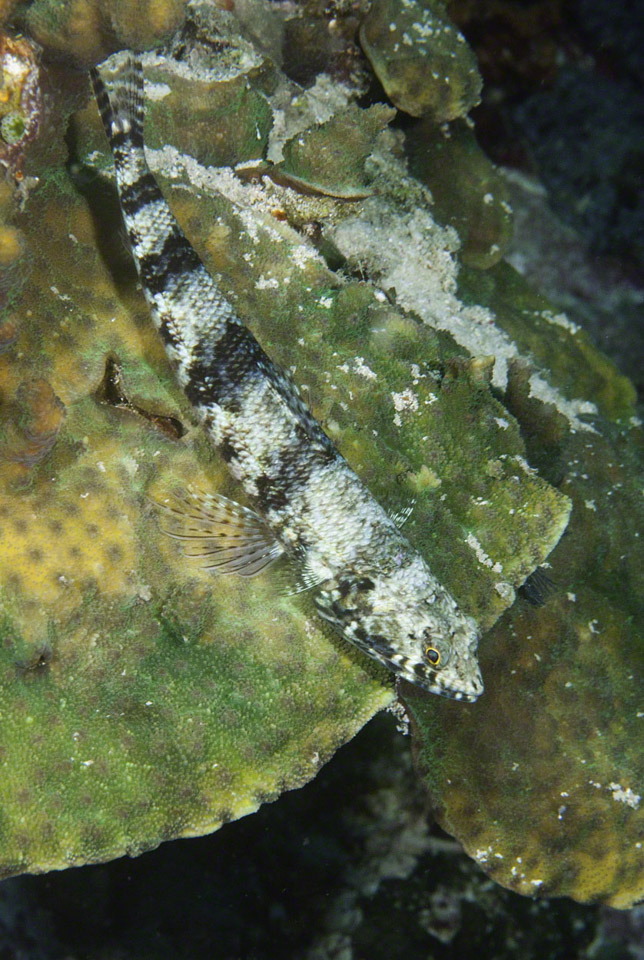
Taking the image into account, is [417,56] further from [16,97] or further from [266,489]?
[266,489]

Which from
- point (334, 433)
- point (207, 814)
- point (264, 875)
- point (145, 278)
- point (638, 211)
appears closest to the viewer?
point (207, 814)

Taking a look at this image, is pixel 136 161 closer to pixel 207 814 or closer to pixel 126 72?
pixel 126 72

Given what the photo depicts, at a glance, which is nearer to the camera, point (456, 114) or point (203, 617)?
point (203, 617)

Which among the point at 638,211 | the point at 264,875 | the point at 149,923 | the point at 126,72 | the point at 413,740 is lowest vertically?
the point at 149,923

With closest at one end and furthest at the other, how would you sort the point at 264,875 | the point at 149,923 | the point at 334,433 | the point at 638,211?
the point at 334,433 < the point at 149,923 < the point at 264,875 < the point at 638,211

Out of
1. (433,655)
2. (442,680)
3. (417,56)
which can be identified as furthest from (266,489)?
(417,56)

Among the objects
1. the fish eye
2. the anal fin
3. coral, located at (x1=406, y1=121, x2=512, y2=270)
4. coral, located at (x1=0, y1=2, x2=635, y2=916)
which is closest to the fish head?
the fish eye

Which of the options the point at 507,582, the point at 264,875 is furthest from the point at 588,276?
the point at 264,875

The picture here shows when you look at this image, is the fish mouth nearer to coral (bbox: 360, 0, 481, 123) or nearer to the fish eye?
the fish eye
